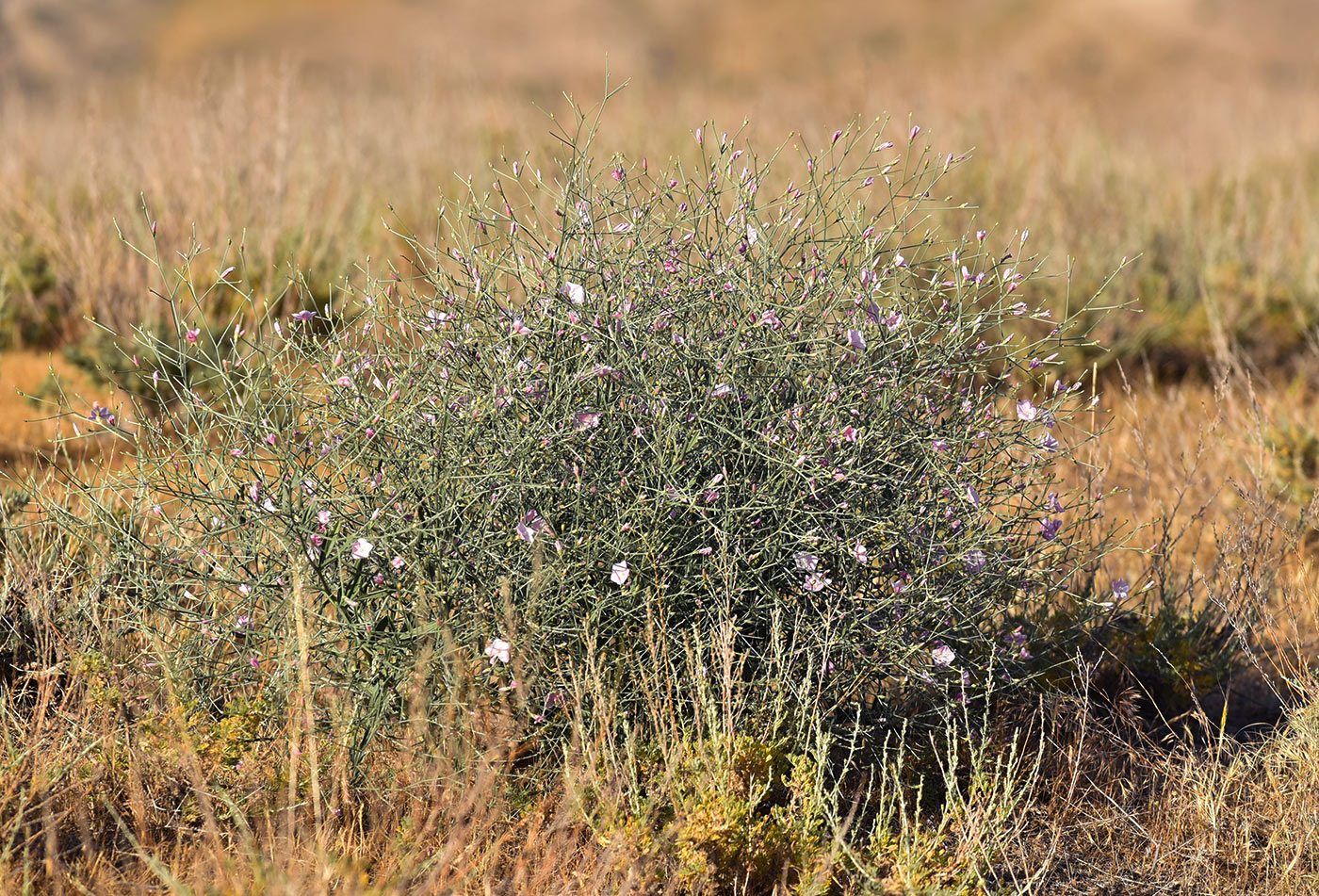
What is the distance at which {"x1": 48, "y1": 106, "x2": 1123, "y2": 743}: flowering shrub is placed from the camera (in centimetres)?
205

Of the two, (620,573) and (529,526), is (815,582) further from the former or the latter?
(529,526)

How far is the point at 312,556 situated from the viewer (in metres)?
2.09

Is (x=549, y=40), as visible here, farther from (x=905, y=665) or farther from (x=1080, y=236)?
(x=905, y=665)

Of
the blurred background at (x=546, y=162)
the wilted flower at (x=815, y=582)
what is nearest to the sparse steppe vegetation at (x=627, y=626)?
the wilted flower at (x=815, y=582)

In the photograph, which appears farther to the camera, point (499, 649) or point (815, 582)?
point (815, 582)

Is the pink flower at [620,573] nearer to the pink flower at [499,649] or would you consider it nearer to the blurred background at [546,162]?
the pink flower at [499,649]

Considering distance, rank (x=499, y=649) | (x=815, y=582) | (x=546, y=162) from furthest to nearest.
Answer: (x=546, y=162)
(x=815, y=582)
(x=499, y=649)

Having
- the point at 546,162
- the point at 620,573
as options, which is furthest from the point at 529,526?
the point at 546,162

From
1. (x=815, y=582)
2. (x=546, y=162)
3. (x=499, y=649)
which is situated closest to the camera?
(x=499, y=649)

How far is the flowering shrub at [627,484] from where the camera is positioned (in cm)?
205

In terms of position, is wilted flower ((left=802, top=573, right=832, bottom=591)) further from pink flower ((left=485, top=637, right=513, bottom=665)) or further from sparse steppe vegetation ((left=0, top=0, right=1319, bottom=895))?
pink flower ((left=485, top=637, right=513, bottom=665))

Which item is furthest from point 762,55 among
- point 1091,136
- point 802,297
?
point 802,297

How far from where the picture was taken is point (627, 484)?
2.04 meters

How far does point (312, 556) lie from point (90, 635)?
2.38 feet
